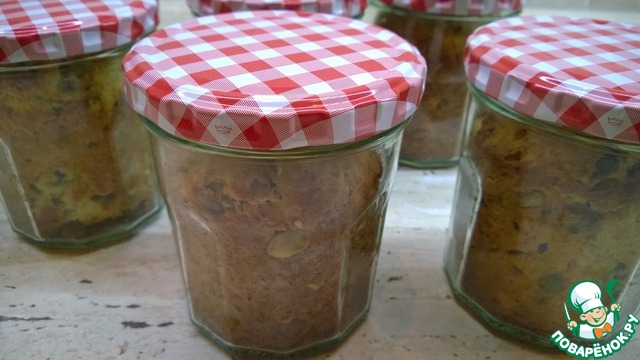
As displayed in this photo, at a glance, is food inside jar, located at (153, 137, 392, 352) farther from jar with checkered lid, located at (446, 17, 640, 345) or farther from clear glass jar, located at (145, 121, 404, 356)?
jar with checkered lid, located at (446, 17, 640, 345)

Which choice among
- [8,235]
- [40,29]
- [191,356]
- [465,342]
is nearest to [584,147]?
[465,342]

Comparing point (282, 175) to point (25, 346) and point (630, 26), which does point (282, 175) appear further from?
point (630, 26)

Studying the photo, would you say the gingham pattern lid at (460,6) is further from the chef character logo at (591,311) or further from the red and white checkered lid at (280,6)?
the chef character logo at (591,311)

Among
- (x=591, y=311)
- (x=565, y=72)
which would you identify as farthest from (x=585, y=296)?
(x=565, y=72)

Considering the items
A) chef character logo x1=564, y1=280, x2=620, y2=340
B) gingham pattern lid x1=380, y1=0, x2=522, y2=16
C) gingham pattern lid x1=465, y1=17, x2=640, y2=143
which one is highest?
gingham pattern lid x1=465, y1=17, x2=640, y2=143

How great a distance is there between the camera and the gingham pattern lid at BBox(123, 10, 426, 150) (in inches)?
18.6

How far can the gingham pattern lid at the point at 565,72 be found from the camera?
1.69 ft

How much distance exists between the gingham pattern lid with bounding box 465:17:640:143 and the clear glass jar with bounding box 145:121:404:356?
14cm

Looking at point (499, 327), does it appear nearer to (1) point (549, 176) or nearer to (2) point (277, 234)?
(1) point (549, 176)

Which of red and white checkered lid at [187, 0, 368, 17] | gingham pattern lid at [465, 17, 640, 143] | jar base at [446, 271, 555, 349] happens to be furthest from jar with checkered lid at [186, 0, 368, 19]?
jar base at [446, 271, 555, 349]

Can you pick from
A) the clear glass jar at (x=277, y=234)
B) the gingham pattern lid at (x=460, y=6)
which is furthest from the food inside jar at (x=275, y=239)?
the gingham pattern lid at (x=460, y=6)

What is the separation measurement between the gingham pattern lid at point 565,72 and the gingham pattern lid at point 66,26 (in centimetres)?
47

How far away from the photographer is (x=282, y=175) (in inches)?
20.4

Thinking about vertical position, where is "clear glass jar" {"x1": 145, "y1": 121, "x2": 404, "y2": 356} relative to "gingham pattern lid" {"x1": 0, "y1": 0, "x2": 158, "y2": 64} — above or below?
below
